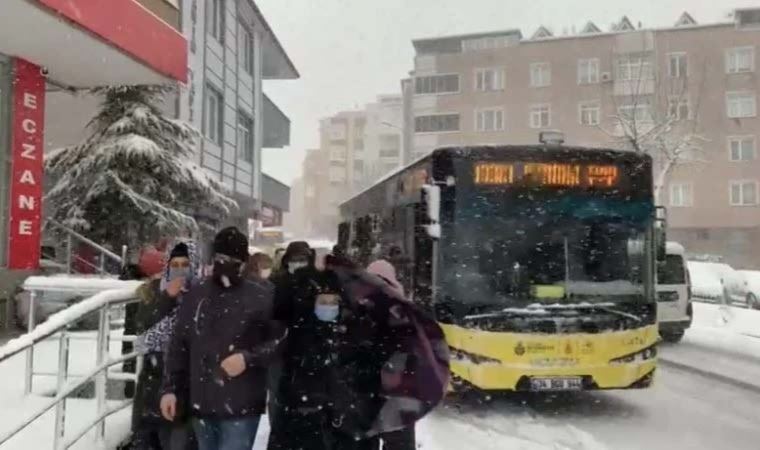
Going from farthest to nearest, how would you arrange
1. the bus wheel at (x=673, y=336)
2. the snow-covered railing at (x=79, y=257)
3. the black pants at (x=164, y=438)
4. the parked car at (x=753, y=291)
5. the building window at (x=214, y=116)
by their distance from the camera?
the parked car at (x=753, y=291) → the building window at (x=214, y=116) → the bus wheel at (x=673, y=336) → the snow-covered railing at (x=79, y=257) → the black pants at (x=164, y=438)

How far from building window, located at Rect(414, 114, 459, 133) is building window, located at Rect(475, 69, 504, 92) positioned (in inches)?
109

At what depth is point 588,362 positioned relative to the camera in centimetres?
784

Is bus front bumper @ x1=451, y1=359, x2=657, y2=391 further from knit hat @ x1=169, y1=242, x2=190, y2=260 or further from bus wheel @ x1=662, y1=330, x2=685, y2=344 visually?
bus wheel @ x1=662, y1=330, x2=685, y2=344

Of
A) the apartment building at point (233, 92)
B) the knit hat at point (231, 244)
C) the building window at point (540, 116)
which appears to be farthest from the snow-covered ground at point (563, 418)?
the building window at point (540, 116)

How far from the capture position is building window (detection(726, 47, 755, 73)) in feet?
161

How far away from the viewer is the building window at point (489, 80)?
5494 cm

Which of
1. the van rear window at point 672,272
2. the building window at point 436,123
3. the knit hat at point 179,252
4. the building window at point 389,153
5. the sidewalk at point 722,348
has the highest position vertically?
the building window at point 389,153

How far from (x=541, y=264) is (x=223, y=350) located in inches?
192

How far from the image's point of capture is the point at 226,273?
399 cm

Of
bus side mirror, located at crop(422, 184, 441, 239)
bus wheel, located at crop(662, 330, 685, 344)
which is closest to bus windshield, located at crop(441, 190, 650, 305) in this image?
bus side mirror, located at crop(422, 184, 441, 239)

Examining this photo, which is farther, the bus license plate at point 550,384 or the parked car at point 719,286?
the parked car at point 719,286

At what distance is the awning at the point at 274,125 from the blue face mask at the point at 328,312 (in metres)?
28.6

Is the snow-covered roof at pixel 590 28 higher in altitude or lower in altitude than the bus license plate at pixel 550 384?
higher

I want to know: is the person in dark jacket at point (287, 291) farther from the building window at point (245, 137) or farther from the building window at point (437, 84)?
the building window at point (437, 84)
